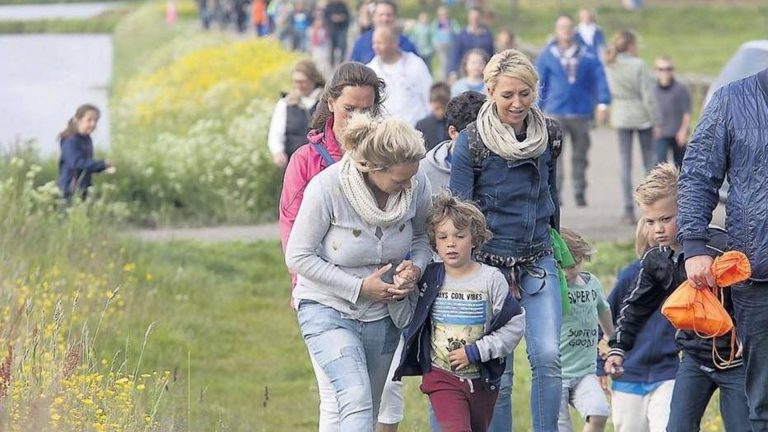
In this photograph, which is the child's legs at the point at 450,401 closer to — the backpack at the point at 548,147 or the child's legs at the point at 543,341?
the child's legs at the point at 543,341

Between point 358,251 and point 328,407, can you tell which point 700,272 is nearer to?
point 358,251

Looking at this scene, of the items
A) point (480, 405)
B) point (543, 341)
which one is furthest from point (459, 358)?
point (543, 341)

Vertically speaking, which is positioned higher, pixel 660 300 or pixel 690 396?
pixel 660 300

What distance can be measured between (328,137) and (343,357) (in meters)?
1.05

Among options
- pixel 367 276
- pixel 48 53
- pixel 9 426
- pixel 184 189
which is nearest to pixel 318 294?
pixel 367 276

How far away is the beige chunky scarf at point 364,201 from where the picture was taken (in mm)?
6535

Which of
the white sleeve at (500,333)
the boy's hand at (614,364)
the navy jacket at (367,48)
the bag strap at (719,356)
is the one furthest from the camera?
the navy jacket at (367,48)

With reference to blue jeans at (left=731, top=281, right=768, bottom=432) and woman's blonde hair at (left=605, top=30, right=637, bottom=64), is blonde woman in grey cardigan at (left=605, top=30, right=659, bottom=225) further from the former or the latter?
blue jeans at (left=731, top=281, right=768, bottom=432)

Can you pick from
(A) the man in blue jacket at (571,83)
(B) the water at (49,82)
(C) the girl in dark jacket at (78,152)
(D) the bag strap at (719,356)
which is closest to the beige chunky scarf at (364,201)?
(D) the bag strap at (719,356)

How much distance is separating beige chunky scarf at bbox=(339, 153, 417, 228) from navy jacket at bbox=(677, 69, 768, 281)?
1.04m

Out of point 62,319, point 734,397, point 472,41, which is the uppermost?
point 472,41

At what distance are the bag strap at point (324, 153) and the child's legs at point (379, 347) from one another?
72 centimetres

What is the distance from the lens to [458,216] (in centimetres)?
667

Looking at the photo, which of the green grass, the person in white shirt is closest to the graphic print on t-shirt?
the green grass
